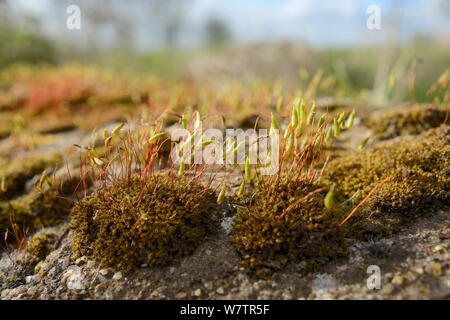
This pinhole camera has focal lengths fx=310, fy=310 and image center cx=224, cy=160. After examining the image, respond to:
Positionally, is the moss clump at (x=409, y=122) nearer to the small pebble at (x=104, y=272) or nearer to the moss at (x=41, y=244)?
the small pebble at (x=104, y=272)

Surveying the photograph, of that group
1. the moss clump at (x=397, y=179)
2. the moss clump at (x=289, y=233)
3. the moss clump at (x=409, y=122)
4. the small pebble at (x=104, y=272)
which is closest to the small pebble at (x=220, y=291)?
the moss clump at (x=289, y=233)

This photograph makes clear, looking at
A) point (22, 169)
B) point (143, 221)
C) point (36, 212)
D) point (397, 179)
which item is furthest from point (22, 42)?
point (397, 179)

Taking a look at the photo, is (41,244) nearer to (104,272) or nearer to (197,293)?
(104,272)

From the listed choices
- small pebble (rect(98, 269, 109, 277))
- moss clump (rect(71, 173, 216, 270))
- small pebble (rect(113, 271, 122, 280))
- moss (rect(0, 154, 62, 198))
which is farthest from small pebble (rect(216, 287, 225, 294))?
moss (rect(0, 154, 62, 198))

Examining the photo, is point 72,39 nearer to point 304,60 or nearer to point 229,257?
point 304,60
